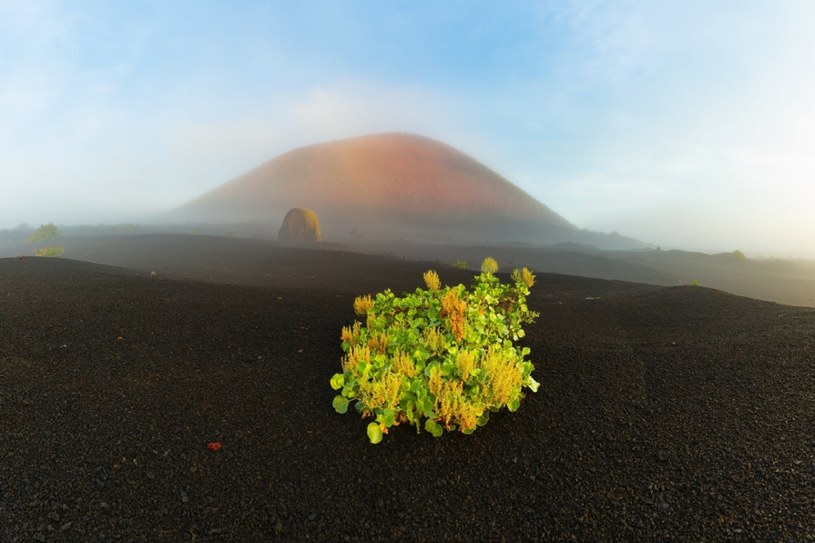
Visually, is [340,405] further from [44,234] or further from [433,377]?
[44,234]

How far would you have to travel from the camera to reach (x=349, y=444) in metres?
3.74

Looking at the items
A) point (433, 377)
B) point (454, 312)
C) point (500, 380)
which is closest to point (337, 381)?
point (433, 377)

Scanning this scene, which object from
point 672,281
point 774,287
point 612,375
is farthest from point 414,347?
point 774,287

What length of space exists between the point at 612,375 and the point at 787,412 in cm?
176

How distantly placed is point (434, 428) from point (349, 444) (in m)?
0.87

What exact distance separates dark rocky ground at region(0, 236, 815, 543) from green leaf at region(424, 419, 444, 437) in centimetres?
10

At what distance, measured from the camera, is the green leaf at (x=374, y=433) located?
142 inches

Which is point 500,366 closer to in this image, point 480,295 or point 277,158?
point 480,295

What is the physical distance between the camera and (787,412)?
4.20m

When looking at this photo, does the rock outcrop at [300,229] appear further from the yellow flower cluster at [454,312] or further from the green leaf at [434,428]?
the green leaf at [434,428]

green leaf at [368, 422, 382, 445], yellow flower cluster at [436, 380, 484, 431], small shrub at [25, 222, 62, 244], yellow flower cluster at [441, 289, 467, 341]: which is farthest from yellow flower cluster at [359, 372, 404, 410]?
small shrub at [25, 222, 62, 244]

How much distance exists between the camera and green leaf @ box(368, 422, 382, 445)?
142 inches

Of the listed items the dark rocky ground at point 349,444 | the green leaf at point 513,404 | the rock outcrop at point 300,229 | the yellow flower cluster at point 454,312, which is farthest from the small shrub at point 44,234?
the green leaf at point 513,404

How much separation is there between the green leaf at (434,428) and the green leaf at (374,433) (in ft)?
1.60
